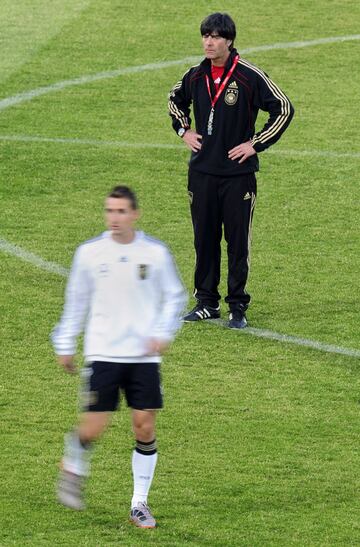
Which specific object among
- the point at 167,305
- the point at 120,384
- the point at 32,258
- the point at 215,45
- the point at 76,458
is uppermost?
the point at 215,45

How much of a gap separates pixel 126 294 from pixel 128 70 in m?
11.6

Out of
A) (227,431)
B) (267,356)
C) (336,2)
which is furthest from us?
(336,2)

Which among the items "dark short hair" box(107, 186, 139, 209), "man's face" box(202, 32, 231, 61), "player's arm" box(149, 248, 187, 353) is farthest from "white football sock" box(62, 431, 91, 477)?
"man's face" box(202, 32, 231, 61)

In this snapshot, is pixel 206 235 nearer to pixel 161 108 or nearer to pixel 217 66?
pixel 217 66

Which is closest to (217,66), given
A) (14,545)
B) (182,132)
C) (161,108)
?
(182,132)

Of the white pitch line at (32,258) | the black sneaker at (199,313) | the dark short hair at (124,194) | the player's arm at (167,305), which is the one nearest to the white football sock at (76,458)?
the player's arm at (167,305)

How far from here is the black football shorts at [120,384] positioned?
28.6 ft

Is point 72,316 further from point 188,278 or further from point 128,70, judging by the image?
point 128,70

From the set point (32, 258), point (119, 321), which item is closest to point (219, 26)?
point (32, 258)

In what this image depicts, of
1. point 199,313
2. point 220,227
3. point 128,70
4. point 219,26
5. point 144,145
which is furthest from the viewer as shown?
point 128,70

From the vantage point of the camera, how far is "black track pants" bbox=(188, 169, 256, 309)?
39.9 ft

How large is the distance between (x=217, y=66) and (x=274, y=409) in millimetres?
2874

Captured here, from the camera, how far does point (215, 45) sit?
11812 millimetres

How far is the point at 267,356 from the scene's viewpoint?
11789 millimetres
